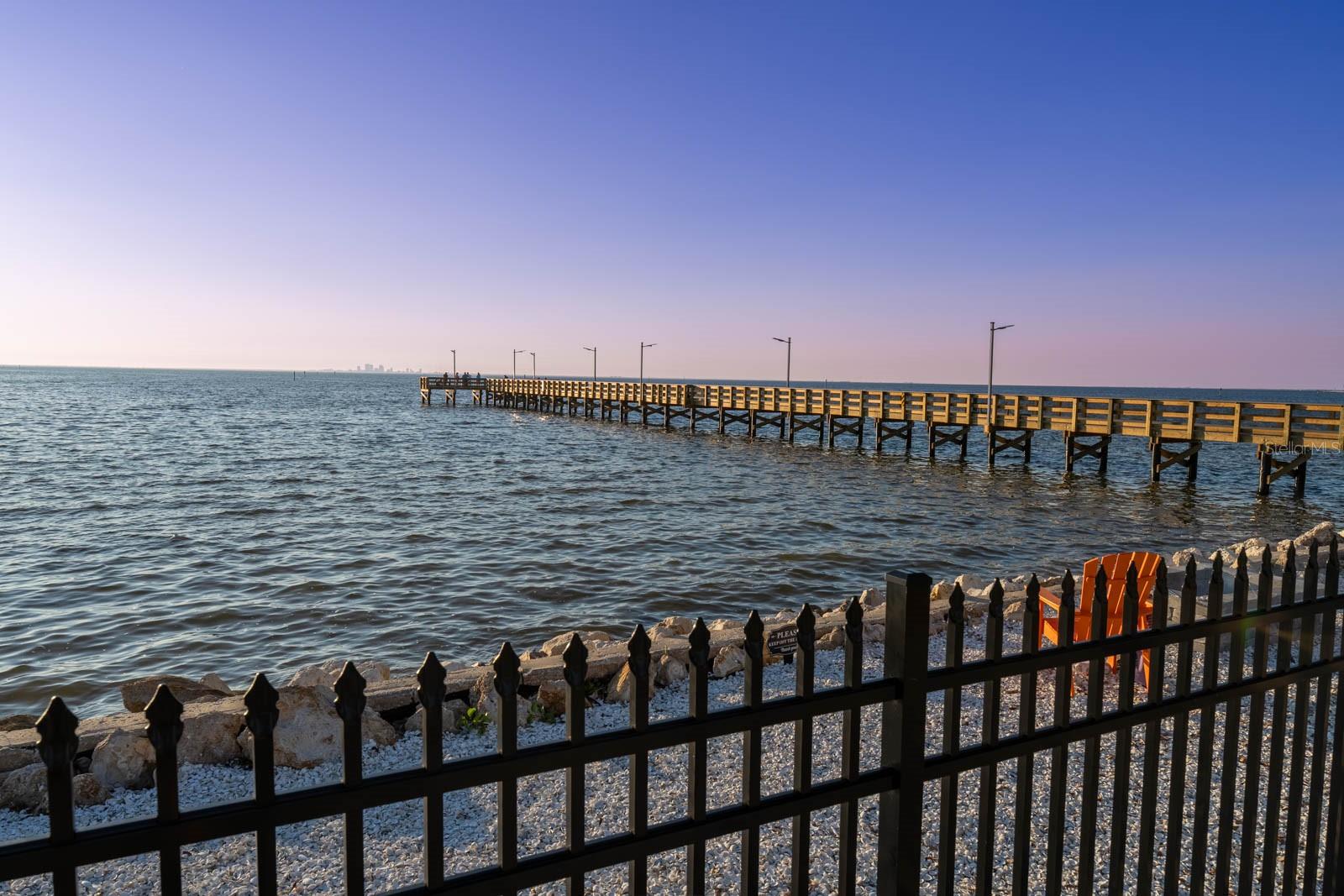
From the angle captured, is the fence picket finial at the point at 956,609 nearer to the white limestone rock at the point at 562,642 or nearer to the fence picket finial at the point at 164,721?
the fence picket finial at the point at 164,721

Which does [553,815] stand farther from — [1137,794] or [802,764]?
[1137,794]

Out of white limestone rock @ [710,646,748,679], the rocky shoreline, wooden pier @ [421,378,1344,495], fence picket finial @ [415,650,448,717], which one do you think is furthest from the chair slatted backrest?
wooden pier @ [421,378,1344,495]

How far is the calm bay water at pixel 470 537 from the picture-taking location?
426 inches

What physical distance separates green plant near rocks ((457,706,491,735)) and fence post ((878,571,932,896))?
4.02 metres

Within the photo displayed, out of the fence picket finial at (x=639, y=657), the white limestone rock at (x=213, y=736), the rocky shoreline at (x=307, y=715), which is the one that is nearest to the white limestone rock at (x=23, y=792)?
the rocky shoreline at (x=307, y=715)

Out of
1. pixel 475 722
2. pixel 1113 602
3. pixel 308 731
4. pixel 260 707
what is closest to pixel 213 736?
pixel 308 731

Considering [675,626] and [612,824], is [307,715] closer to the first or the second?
[612,824]

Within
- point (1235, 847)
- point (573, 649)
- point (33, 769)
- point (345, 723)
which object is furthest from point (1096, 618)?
point (33, 769)

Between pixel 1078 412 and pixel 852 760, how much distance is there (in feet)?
102

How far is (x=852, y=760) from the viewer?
245 cm

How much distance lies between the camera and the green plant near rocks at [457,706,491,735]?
19.8 feet

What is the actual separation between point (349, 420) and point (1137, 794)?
66356 millimetres

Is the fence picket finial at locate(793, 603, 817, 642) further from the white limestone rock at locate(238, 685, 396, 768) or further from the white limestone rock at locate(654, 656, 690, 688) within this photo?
the white limestone rock at locate(654, 656, 690, 688)

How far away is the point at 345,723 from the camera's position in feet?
5.68
